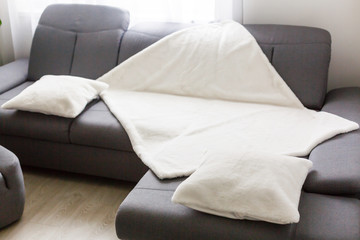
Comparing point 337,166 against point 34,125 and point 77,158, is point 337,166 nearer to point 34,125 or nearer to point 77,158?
point 77,158

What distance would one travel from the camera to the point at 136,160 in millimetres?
2492

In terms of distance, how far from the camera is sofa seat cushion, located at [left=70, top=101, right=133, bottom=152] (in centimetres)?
249

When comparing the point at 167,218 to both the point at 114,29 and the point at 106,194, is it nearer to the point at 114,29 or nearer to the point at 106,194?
the point at 106,194

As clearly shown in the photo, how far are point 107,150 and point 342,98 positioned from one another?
1.36 metres

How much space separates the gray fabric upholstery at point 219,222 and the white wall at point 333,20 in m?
1.33

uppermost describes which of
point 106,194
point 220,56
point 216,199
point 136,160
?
point 220,56

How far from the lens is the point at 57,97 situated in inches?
104

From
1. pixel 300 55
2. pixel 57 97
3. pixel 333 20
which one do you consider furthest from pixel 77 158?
pixel 333 20

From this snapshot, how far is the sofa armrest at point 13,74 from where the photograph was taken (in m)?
3.10

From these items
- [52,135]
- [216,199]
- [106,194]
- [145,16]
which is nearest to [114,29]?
Result: [145,16]

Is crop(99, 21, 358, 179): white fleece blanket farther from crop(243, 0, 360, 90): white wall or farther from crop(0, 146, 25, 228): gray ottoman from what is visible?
crop(0, 146, 25, 228): gray ottoman

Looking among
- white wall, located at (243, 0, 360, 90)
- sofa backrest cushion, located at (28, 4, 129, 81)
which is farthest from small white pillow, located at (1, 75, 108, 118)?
white wall, located at (243, 0, 360, 90)

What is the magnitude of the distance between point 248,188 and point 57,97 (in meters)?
1.33

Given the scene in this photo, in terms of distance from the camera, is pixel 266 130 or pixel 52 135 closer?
pixel 266 130
